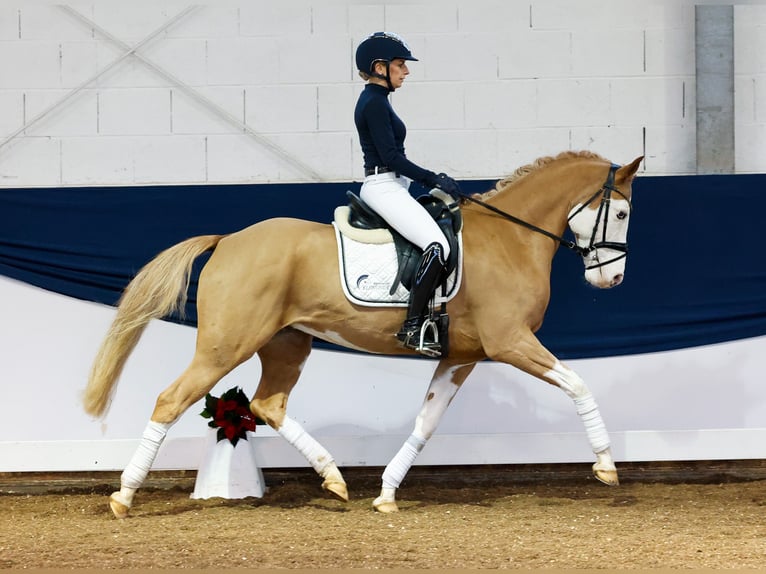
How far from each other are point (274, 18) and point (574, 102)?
1.92 meters

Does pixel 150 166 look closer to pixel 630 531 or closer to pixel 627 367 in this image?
pixel 627 367

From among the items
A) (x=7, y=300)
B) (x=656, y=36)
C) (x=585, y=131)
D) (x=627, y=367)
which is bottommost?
(x=627, y=367)

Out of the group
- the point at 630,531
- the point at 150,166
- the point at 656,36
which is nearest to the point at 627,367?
the point at 630,531

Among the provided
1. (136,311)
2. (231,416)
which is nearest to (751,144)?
(231,416)

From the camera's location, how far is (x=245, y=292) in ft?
14.4

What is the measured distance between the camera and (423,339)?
444 cm

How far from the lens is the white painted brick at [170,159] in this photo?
605 cm

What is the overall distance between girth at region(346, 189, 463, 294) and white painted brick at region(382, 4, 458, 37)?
5.73 ft

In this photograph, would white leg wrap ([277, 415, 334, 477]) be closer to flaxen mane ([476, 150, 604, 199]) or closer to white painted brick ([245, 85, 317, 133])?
flaxen mane ([476, 150, 604, 199])

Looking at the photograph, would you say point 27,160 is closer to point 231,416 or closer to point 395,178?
point 231,416

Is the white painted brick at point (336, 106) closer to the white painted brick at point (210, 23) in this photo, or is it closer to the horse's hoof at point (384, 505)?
the white painted brick at point (210, 23)

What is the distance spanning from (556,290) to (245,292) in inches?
80.1

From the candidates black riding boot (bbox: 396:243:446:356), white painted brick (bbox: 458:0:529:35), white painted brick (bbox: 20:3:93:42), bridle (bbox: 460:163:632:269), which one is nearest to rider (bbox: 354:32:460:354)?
black riding boot (bbox: 396:243:446:356)

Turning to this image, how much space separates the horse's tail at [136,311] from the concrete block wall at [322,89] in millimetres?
1586
